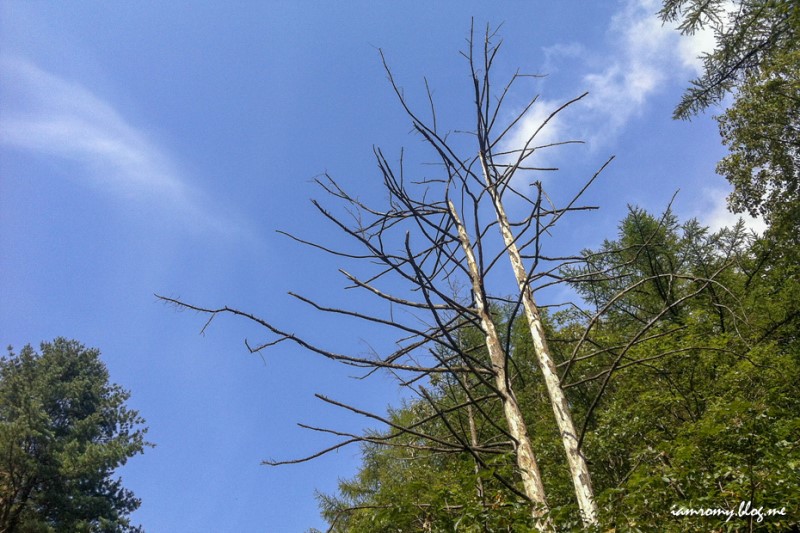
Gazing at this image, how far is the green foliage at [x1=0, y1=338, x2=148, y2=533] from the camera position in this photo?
56.8ft

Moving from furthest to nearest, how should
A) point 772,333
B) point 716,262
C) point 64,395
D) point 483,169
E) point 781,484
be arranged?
point 64,395 < point 716,262 < point 772,333 < point 483,169 < point 781,484

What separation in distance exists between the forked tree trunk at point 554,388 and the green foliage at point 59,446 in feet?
68.9

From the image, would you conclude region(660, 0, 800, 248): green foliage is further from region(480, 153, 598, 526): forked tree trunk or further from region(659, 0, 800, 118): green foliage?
region(480, 153, 598, 526): forked tree trunk

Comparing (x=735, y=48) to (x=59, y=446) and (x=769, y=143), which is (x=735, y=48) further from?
(x=59, y=446)

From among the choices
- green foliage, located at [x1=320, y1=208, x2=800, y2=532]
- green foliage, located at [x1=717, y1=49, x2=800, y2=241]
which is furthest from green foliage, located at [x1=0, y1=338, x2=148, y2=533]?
green foliage, located at [x1=717, y1=49, x2=800, y2=241]

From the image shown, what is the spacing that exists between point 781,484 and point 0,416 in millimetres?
26056

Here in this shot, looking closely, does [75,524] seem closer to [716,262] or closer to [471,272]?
[471,272]

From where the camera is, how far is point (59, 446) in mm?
18984

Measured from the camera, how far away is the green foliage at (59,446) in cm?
1731

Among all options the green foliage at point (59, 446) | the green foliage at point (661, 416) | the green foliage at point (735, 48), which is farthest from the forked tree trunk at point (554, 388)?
the green foliage at point (59, 446)

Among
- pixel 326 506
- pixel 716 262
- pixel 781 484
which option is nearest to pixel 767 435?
pixel 781 484

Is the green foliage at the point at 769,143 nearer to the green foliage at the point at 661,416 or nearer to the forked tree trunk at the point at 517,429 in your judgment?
the green foliage at the point at 661,416

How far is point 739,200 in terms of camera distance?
42.1 ft

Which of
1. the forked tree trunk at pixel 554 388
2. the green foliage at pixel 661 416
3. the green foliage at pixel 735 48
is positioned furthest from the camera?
the green foliage at pixel 735 48
